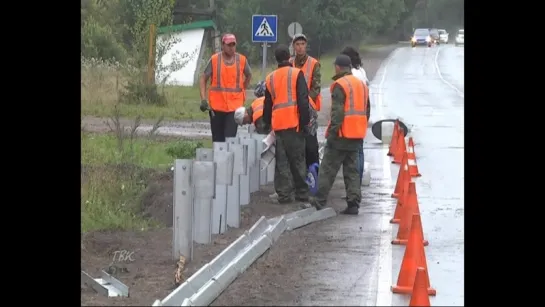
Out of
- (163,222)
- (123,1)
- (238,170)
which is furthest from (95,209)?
(123,1)

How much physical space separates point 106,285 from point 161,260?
1.31m

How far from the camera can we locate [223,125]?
15.3m

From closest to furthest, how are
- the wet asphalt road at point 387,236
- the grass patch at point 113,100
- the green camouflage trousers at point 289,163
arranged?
the wet asphalt road at point 387,236 < the green camouflage trousers at point 289,163 < the grass patch at point 113,100

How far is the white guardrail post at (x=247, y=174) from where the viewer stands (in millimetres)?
12842

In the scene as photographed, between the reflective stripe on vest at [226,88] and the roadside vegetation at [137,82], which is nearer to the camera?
the roadside vegetation at [137,82]

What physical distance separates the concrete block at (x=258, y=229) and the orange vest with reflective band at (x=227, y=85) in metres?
4.08

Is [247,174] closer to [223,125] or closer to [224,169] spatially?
[224,169]

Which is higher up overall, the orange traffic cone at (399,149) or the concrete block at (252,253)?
the orange traffic cone at (399,149)

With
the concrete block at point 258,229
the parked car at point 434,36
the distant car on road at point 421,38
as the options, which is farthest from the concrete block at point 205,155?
the parked car at point 434,36

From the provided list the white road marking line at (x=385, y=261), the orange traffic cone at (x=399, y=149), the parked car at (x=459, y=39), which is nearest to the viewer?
the white road marking line at (x=385, y=261)

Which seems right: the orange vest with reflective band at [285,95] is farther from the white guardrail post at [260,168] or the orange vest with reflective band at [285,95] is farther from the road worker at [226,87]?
the road worker at [226,87]

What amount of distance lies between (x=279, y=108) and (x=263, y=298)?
500 centimetres

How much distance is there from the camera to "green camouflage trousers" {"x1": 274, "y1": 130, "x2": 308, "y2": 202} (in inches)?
529

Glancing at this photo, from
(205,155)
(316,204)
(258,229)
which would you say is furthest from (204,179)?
(316,204)
